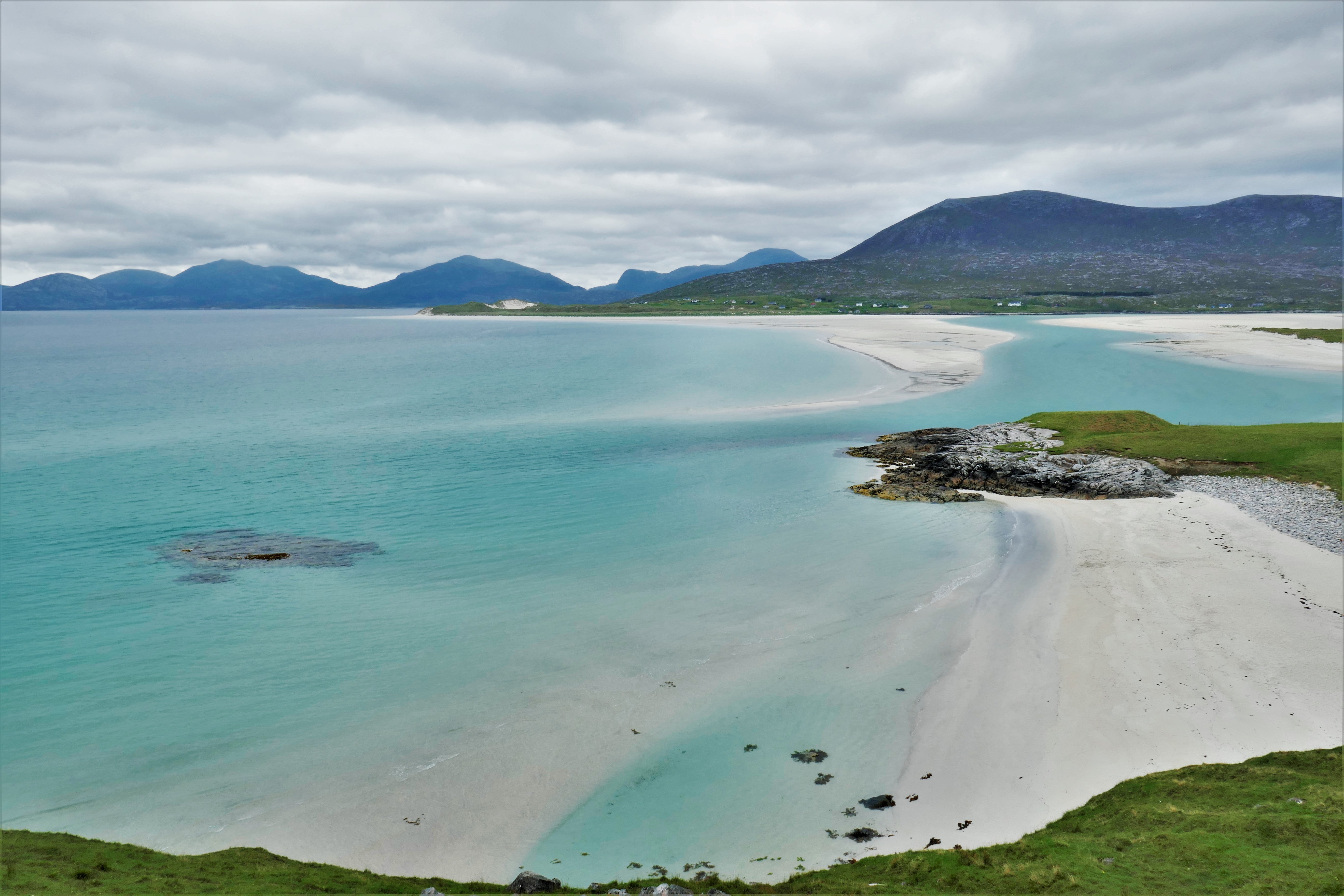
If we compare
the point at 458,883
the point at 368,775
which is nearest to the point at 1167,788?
the point at 458,883

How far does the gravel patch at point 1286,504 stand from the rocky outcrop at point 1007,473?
2.29 metres

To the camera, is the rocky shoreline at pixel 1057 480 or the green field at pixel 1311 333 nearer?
the rocky shoreline at pixel 1057 480

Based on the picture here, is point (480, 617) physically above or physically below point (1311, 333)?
below

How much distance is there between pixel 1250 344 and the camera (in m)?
133

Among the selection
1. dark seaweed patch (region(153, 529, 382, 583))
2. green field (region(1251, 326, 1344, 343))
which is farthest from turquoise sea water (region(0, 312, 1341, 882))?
green field (region(1251, 326, 1344, 343))

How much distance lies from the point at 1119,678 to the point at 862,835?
1139 cm

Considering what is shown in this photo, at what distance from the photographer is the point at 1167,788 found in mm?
15586

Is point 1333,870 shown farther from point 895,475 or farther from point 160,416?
point 160,416

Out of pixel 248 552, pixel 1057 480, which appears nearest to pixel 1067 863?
pixel 248 552

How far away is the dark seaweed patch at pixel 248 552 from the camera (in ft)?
109

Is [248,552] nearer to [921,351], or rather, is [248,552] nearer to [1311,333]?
[921,351]

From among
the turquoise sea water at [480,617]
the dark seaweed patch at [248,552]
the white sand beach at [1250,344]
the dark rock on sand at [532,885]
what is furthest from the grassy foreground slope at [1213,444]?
the white sand beach at [1250,344]

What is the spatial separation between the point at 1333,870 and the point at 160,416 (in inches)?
3805

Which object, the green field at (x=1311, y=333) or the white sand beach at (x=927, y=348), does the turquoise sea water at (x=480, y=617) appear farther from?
the green field at (x=1311, y=333)
